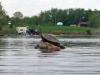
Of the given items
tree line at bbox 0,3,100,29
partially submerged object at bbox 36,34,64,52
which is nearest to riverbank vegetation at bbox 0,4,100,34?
tree line at bbox 0,3,100,29

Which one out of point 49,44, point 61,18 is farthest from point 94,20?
point 49,44

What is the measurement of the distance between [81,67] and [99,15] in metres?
163

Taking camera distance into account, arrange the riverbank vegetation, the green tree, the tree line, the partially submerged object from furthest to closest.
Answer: the tree line → the riverbank vegetation → the green tree → the partially submerged object

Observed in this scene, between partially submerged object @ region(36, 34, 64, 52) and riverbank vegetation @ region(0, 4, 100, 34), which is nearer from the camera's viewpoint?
partially submerged object @ region(36, 34, 64, 52)

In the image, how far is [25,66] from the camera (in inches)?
915

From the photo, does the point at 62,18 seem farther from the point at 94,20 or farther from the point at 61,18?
the point at 94,20

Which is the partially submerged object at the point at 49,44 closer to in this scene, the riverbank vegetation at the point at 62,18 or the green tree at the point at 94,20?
the riverbank vegetation at the point at 62,18

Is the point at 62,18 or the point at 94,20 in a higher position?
the point at 62,18

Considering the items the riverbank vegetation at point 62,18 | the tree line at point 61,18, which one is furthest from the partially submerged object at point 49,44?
the tree line at point 61,18

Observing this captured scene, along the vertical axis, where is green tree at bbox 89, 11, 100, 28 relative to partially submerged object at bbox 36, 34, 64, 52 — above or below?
below

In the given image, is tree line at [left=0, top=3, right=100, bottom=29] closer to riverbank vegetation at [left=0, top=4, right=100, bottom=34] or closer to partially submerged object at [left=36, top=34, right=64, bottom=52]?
riverbank vegetation at [left=0, top=4, right=100, bottom=34]

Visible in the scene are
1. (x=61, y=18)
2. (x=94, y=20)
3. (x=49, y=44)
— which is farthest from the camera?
(x=61, y=18)

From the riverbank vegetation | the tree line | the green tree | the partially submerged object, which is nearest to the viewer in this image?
the partially submerged object

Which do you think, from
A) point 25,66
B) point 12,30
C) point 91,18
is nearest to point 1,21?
point 12,30
